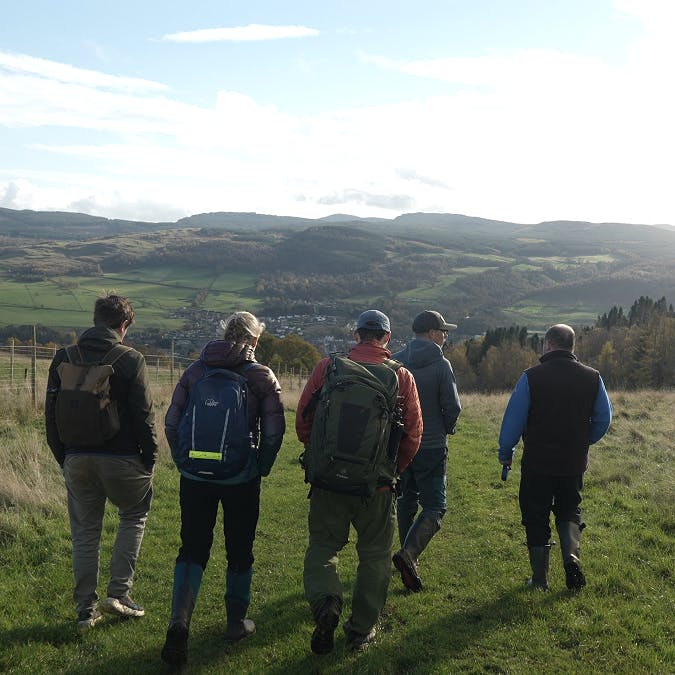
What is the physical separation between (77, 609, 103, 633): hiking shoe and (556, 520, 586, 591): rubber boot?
371 cm

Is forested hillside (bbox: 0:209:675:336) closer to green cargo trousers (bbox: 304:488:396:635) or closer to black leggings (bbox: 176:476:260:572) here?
black leggings (bbox: 176:476:260:572)

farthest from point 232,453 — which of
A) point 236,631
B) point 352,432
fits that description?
point 236,631

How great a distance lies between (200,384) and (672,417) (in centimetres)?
1564

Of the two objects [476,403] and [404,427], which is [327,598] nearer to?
[404,427]

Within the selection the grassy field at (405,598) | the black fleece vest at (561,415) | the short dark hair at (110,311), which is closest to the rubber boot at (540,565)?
the grassy field at (405,598)

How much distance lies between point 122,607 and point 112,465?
3.64 feet

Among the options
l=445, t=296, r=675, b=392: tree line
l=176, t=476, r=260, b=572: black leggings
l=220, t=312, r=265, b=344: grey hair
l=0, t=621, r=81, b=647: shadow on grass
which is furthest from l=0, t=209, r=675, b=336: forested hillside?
l=176, t=476, r=260, b=572: black leggings

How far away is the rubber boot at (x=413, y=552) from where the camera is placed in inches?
208

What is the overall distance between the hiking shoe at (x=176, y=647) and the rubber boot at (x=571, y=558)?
10.3ft

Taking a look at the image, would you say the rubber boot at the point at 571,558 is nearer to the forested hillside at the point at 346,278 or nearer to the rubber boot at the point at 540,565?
the rubber boot at the point at 540,565

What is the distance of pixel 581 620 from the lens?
464cm

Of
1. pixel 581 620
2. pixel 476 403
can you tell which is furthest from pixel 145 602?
Answer: pixel 476 403

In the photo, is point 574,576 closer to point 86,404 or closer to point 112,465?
point 112,465

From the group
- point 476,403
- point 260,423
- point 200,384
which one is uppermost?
point 200,384
